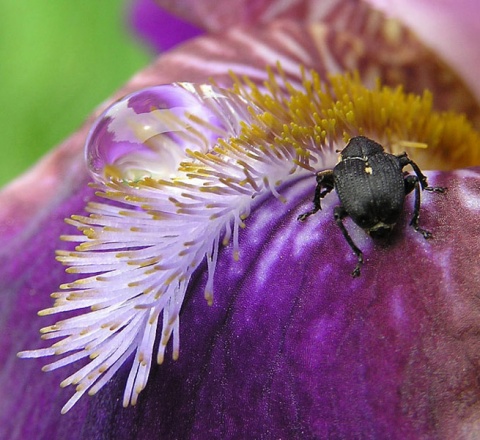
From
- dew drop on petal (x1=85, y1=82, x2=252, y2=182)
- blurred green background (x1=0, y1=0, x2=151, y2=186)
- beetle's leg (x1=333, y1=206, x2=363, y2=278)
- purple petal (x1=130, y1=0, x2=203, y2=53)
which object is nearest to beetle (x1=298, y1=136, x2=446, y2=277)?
beetle's leg (x1=333, y1=206, x2=363, y2=278)

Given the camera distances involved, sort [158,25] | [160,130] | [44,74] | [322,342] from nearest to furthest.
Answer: [322,342] → [160,130] → [158,25] → [44,74]

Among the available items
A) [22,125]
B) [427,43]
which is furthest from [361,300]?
[22,125]

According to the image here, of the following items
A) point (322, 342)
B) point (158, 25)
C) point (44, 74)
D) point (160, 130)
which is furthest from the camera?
point (44, 74)

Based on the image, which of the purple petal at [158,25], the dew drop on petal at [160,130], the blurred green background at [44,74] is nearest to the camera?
the dew drop on petal at [160,130]

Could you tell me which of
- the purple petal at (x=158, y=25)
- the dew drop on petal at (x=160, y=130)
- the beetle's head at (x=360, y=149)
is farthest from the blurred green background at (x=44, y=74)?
the beetle's head at (x=360, y=149)

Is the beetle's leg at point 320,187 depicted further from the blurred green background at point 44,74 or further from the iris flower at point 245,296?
the blurred green background at point 44,74

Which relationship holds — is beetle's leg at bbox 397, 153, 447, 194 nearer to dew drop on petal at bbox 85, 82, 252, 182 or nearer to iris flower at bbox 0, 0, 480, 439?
iris flower at bbox 0, 0, 480, 439

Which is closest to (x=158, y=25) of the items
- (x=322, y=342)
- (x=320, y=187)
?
(x=320, y=187)

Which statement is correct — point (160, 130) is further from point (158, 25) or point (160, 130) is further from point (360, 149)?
point (158, 25)
